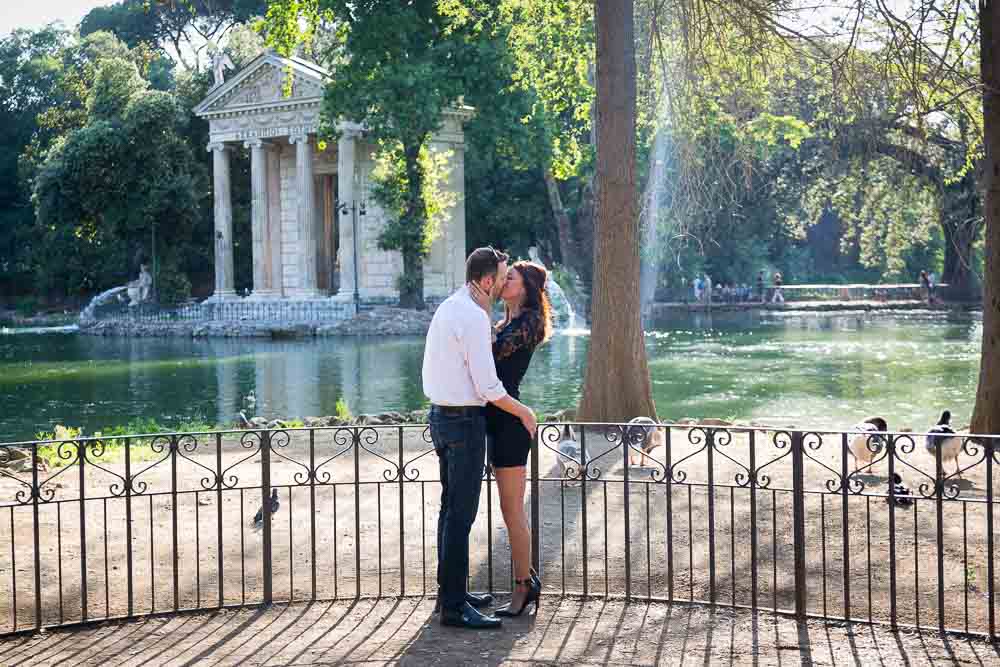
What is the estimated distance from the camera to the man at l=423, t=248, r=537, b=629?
5.93 meters

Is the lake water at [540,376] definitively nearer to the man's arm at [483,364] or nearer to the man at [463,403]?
the man at [463,403]

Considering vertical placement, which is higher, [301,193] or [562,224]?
[301,193]

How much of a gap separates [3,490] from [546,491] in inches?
198

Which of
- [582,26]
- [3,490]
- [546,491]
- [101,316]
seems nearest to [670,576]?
[546,491]

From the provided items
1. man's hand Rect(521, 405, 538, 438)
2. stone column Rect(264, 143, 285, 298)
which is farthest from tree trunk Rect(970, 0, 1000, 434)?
stone column Rect(264, 143, 285, 298)

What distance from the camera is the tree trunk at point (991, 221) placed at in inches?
454

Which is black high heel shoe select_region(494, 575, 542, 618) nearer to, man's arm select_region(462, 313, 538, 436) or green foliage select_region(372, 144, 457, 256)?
man's arm select_region(462, 313, 538, 436)

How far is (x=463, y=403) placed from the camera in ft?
19.7

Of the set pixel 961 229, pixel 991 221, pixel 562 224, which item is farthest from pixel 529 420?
pixel 562 224

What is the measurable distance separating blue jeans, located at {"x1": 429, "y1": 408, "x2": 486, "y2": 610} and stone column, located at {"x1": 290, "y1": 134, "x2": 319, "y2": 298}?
43.5m

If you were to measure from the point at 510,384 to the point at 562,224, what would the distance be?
44646 mm

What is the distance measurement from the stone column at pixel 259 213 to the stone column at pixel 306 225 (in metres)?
1.65

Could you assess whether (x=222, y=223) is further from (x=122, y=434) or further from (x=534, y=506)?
(x=534, y=506)

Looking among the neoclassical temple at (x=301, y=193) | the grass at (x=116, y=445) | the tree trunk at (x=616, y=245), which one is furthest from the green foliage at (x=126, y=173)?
the tree trunk at (x=616, y=245)
